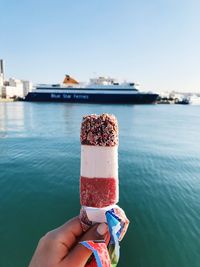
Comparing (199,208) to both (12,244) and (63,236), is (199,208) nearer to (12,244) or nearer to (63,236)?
(12,244)

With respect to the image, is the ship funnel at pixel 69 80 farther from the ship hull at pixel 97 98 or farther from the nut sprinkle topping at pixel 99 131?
the nut sprinkle topping at pixel 99 131

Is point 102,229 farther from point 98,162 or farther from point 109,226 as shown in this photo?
point 98,162

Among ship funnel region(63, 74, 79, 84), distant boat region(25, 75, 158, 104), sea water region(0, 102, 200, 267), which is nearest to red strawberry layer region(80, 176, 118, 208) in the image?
sea water region(0, 102, 200, 267)

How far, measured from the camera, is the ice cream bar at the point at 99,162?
62.2 inches

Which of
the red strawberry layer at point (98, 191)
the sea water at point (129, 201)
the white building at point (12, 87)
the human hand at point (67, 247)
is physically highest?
the white building at point (12, 87)

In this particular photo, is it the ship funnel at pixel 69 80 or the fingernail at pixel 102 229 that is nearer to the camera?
the fingernail at pixel 102 229

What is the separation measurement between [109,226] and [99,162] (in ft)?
1.55

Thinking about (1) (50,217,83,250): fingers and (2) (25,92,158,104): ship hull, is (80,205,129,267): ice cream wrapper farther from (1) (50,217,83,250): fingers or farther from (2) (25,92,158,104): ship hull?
(2) (25,92,158,104): ship hull

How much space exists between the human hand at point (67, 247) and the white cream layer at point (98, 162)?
40 centimetres

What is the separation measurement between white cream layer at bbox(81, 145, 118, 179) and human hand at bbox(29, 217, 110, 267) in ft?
1.30

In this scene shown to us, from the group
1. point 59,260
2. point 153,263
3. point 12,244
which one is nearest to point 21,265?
point 12,244

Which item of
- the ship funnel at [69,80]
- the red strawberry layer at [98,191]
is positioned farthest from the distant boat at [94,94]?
the red strawberry layer at [98,191]

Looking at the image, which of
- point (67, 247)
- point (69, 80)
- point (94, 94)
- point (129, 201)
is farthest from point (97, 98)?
point (67, 247)

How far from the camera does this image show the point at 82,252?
5.11ft
